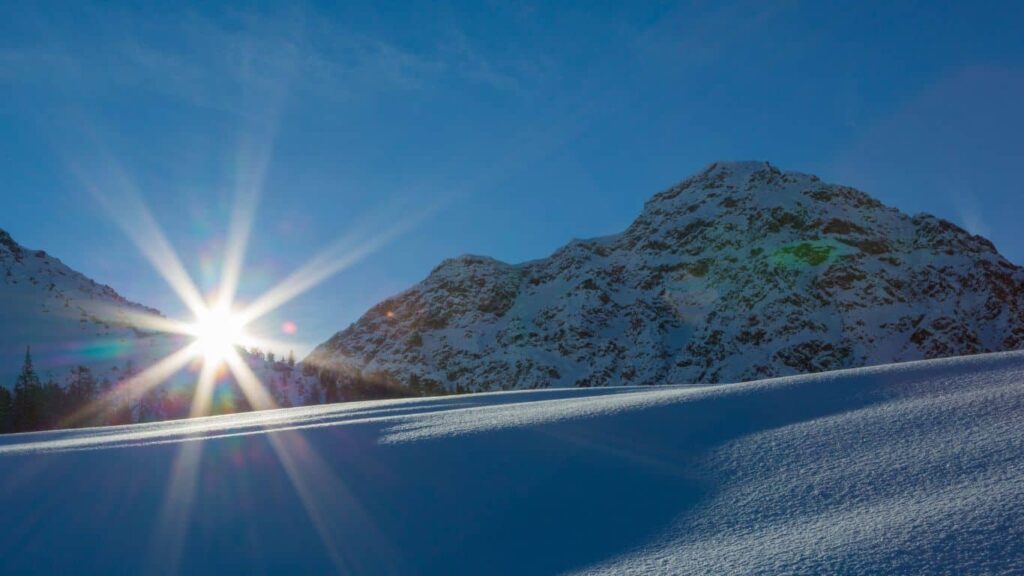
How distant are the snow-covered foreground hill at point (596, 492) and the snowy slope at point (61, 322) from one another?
10013cm

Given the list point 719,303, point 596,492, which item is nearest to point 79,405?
point 596,492

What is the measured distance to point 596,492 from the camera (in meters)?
3.97

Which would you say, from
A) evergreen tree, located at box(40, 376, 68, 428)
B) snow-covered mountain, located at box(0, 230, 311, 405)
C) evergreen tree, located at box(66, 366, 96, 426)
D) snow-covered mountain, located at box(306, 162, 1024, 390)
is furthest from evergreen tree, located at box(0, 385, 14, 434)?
snow-covered mountain, located at box(306, 162, 1024, 390)

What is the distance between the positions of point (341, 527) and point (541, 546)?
54.1 inches

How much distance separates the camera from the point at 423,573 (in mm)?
3412

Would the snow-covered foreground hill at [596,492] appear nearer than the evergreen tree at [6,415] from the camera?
Yes

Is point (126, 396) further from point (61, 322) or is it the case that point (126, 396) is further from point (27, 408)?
point (61, 322)

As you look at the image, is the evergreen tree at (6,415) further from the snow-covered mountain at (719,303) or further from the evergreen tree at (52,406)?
the snow-covered mountain at (719,303)

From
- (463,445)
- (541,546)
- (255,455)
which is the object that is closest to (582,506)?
(541,546)

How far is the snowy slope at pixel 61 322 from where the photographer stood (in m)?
96.5

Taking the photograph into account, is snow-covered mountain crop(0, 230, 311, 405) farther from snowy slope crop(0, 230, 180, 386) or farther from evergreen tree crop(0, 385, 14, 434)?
evergreen tree crop(0, 385, 14, 434)

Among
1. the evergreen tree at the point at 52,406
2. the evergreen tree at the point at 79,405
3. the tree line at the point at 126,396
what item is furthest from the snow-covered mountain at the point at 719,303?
the evergreen tree at the point at 52,406

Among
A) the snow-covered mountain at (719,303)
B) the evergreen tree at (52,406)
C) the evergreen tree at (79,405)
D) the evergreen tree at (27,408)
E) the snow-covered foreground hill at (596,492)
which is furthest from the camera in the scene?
the snow-covered mountain at (719,303)

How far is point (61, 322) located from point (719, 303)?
154092 mm
